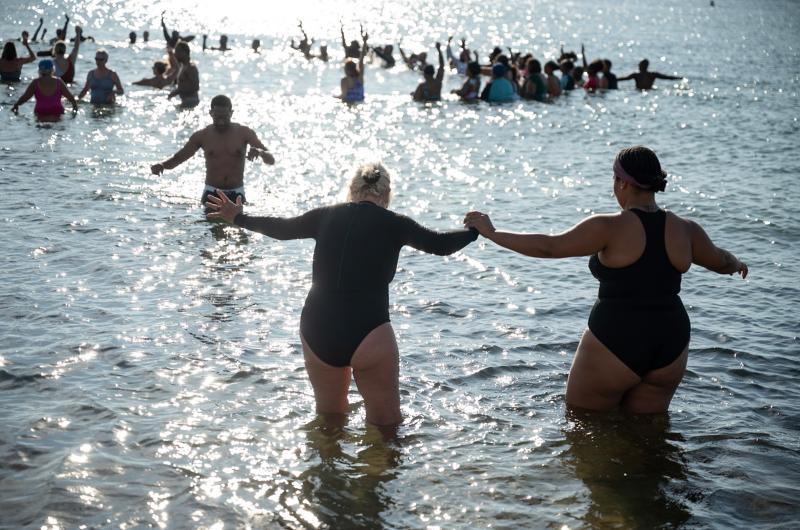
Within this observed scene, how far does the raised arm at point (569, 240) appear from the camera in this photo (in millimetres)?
5711

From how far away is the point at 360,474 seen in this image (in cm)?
611

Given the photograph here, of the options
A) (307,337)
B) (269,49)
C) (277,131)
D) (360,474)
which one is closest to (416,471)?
(360,474)

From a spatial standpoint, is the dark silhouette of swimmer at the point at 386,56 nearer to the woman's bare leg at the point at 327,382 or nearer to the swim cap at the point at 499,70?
the swim cap at the point at 499,70

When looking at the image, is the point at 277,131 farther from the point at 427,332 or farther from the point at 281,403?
the point at 281,403

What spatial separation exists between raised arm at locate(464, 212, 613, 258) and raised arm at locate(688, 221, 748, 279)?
559 millimetres

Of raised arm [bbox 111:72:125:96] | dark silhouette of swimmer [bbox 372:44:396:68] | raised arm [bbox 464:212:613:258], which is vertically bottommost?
raised arm [bbox 464:212:613:258]

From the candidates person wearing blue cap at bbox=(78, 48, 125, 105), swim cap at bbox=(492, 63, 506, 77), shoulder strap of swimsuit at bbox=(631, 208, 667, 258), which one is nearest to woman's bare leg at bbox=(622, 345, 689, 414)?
shoulder strap of swimsuit at bbox=(631, 208, 667, 258)

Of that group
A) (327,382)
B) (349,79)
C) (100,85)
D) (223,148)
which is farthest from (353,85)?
(327,382)

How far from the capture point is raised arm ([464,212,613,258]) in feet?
18.7

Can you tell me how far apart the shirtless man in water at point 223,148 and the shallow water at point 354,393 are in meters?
0.68

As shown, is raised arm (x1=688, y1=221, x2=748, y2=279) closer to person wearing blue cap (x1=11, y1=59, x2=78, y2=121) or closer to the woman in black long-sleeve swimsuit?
the woman in black long-sleeve swimsuit

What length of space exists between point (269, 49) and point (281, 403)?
41828 mm

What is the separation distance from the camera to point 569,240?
5.75m

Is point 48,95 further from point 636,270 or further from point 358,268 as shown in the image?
point 636,270
